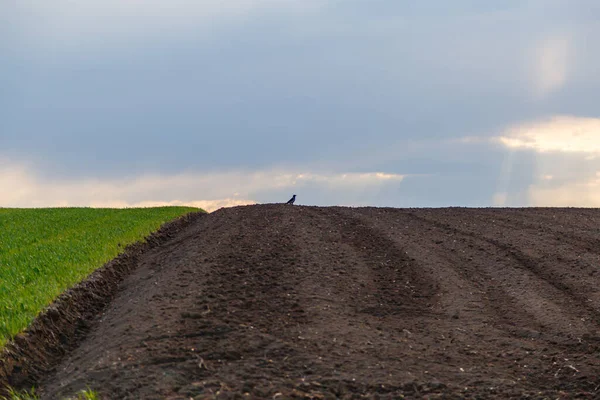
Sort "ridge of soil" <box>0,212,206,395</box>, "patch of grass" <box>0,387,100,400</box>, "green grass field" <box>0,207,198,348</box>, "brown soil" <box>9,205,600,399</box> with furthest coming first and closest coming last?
1. "green grass field" <box>0,207,198,348</box>
2. "ridge of soil" <box>0,212,206,395</box>
3. "brown soil" <box>9,205,600,399</box>
4. "patch of grass" <box>0,387,100,400</box>

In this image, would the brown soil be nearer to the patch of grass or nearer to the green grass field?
the patch of grass

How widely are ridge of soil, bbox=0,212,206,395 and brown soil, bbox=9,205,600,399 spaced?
0.22 m

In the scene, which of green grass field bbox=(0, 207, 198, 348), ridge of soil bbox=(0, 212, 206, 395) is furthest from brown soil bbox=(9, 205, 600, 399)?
green grass field bbox=(0, 207, 198, 348)

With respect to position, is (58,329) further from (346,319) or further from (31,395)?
(346,319)

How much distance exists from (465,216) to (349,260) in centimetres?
799

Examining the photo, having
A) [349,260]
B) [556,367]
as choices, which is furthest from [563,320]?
[349,260]

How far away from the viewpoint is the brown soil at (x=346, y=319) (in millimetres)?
5633

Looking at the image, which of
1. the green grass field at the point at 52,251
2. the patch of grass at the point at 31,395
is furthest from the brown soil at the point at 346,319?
the green grass field at the point at 52,251

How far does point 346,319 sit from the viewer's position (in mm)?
7516

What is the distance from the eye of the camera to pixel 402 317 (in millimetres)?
8156

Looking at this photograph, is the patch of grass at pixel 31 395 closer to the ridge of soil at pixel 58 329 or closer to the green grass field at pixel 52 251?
the ridge of soil at pixel 58 329

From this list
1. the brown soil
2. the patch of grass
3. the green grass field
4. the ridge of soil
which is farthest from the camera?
the green grass field

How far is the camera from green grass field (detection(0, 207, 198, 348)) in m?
8.91

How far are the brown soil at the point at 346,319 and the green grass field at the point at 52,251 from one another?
0.88 meters
